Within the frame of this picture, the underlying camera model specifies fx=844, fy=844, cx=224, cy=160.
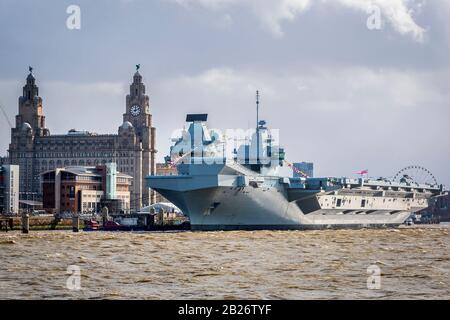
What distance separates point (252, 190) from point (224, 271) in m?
52.1

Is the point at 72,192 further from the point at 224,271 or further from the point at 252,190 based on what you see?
the point at 224,271

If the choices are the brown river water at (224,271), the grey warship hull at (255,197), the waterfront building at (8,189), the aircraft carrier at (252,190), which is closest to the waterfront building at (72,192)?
the waterfront building at (8,189)

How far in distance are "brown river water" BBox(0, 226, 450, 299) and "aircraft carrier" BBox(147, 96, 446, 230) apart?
89.5 feet

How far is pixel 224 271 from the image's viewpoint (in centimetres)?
4262

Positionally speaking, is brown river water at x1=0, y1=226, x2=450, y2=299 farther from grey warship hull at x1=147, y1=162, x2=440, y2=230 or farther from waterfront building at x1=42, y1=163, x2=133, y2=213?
waterfront building at x1=42, y1=163, x2=133, y2=213

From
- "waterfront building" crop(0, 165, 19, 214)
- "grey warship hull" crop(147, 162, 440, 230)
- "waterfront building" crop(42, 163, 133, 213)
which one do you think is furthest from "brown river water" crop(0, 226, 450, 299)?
"waterfront building" crop(42, 163, 133, 213)

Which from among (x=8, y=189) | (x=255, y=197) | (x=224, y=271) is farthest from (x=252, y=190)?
(x=8, y=189)

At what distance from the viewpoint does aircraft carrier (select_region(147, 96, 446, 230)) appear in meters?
92.3

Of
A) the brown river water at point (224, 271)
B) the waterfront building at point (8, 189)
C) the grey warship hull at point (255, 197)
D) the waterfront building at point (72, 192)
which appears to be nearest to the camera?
the brown river water at point (224, 271)

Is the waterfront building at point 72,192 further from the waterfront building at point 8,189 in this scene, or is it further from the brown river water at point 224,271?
the brown river water at point 224,271

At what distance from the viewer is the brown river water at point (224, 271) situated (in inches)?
1336

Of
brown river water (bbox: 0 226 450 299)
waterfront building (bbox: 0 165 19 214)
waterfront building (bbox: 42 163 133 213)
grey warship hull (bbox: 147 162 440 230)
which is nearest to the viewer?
brown river water (bbox: 0 226 450 299)

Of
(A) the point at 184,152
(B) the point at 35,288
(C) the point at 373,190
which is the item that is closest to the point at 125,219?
(A) the point at 184,152

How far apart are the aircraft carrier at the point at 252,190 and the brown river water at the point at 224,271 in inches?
1074
